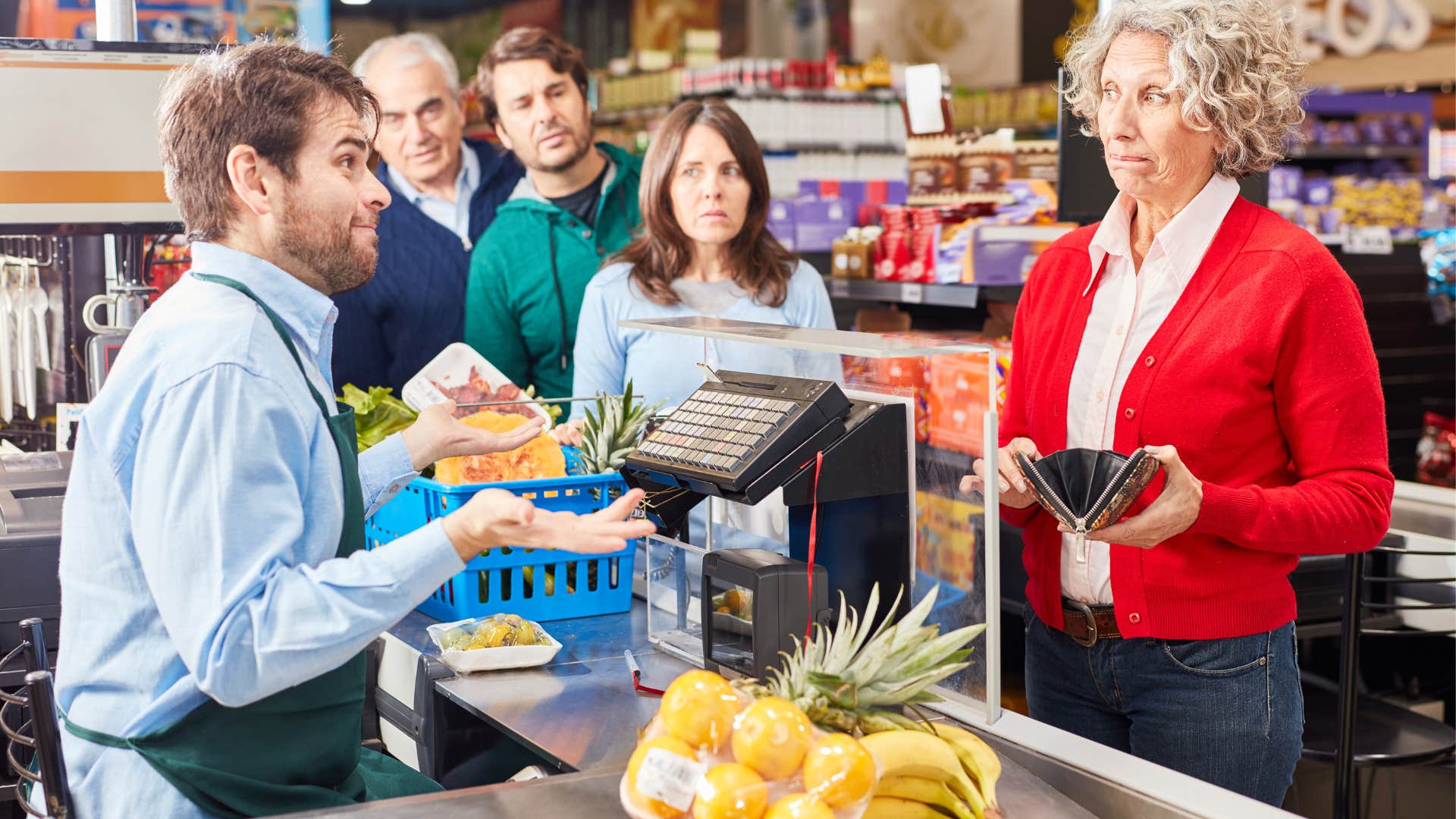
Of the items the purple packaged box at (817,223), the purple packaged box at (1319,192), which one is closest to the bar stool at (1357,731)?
the purple packaged box at (817,223)

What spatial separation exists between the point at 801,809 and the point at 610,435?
1.28 metres

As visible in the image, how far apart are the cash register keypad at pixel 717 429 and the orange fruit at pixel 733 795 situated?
480mm

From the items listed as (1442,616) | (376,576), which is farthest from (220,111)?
(1442,616)

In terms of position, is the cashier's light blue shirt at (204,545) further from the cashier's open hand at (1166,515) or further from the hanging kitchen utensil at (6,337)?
the hanging kitchen utensil at (6,337)

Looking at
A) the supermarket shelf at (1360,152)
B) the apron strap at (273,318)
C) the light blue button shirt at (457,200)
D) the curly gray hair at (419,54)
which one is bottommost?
the apron strap at (273,318)

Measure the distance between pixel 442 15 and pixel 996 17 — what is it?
495 centimetres

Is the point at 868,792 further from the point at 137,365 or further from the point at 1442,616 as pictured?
the point at 1442,616

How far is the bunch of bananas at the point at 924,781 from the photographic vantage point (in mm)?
1522

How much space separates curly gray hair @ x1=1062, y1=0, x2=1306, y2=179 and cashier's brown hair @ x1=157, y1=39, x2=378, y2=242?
122cm

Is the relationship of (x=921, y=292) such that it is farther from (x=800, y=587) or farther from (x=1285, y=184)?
(x=1285, y=184)

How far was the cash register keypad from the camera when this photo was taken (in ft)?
5.98

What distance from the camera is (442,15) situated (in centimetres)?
1253

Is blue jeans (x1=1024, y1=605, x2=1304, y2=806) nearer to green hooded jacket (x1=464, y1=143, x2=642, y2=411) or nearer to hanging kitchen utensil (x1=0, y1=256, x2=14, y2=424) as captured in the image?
green hooded jacket (x1=464, y1=143, x2=642, y2=411)

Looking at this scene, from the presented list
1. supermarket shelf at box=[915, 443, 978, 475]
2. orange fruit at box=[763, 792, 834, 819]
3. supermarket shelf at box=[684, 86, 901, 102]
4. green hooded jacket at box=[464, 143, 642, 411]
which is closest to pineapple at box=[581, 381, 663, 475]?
supermarket shelf at box=[915, 443, 978, 475]
